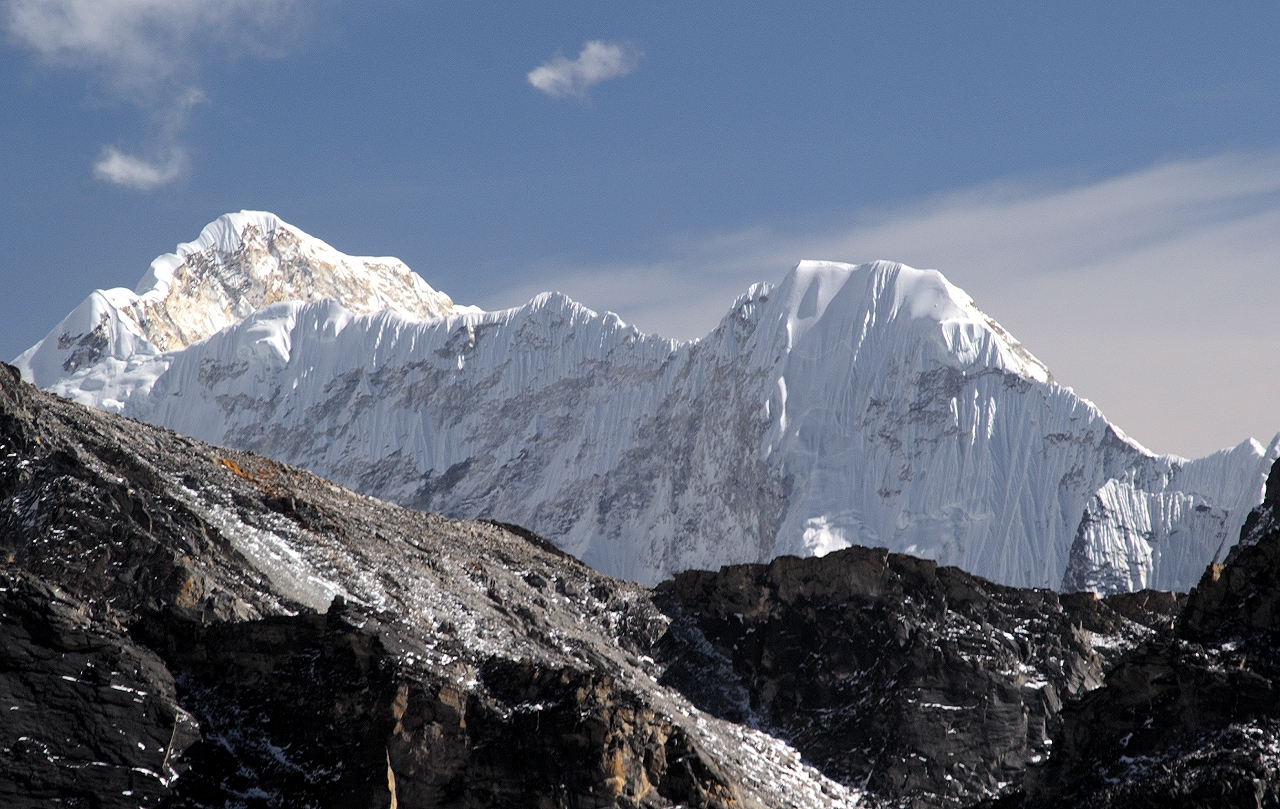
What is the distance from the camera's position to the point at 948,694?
345 ft

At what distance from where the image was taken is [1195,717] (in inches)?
2517

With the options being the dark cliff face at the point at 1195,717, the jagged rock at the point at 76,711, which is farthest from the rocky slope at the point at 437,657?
the dark cliff face at the point at 1195,717

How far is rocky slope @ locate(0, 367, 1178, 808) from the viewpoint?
61625 mm

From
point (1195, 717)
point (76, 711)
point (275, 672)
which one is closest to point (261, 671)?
point (275, 672)

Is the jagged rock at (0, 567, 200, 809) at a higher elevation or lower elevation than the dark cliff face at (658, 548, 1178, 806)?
lower

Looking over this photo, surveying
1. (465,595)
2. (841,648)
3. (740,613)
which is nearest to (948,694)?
(841,648)

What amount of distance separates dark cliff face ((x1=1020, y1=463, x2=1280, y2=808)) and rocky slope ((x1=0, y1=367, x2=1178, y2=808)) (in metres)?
9.41

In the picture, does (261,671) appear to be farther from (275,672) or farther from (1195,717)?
(1195,717)

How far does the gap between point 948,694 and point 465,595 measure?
33.0m

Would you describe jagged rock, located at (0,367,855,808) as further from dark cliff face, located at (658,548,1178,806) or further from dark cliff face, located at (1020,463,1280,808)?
dark cliff face, located at (1020,463,1280,808)

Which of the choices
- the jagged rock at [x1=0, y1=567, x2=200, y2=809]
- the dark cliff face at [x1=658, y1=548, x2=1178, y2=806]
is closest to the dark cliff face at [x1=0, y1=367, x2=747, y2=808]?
the jagged rock at [x1=0, y1=567, x2=200, y2=809]

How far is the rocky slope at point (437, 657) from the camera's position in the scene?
61.6m

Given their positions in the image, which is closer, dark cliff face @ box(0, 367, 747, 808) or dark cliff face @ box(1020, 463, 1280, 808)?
dark cliff face @ box(1020, 463, 1280, 808)

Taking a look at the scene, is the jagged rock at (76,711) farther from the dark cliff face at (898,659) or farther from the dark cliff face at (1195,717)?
the dark cliff face at (898,659)
